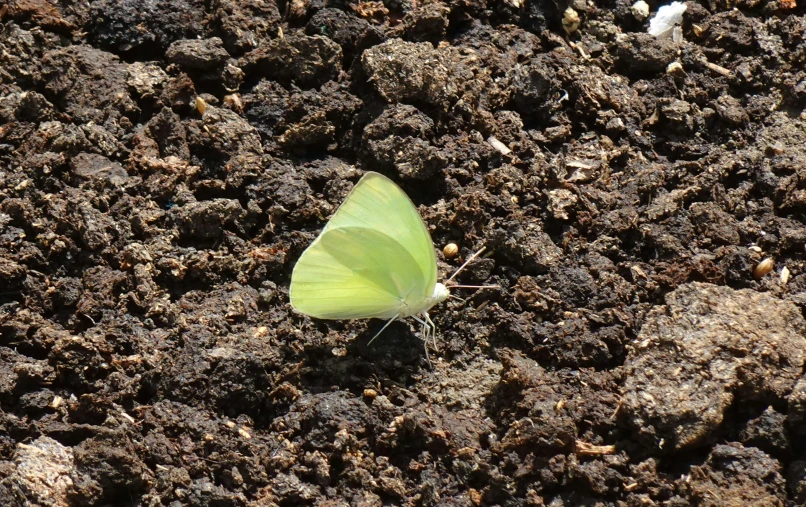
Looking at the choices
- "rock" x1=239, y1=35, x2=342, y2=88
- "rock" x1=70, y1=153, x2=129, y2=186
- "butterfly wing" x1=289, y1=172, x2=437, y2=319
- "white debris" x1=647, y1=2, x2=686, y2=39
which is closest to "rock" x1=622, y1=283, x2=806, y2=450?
"butterfly wing" x1=289, y1=172, x2=437, y2=319

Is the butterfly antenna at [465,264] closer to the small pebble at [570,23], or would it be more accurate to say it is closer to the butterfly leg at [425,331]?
the butterfly leg at [425,331]

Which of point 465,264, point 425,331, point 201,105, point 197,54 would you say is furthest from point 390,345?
point 197,54

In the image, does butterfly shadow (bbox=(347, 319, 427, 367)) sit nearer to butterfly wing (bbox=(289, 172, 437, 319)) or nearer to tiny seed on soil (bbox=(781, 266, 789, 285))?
butterfly wing (bbox=(289, 172, 437, 319))

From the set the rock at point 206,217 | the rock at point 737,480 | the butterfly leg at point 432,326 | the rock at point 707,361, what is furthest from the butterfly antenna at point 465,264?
the rock at point 737,480

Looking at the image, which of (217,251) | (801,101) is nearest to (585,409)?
(217,251)

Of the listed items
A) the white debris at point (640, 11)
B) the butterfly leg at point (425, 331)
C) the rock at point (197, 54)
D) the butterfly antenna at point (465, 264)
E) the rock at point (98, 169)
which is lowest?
the butterfly leg at point (425, 331)

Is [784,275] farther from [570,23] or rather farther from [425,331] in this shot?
[570,23]
